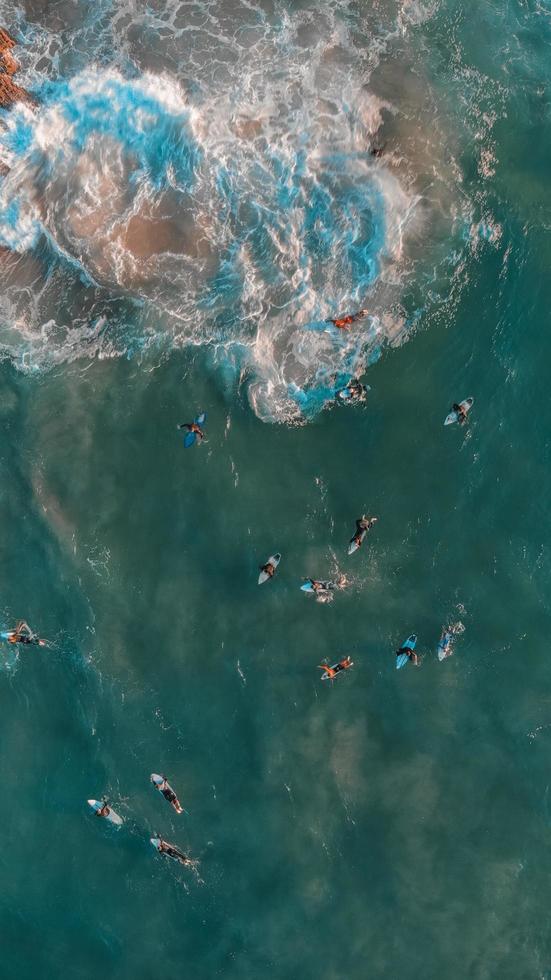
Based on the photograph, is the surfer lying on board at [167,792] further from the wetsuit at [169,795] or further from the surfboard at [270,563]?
the surfboard at [270,563]

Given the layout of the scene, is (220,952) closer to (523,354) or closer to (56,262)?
(523,354)

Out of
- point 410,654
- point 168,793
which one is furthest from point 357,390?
A: point 168,793

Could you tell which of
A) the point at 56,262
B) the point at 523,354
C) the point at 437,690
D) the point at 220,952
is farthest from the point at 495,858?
the point at 56,262

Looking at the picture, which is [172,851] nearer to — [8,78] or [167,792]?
[167,792]

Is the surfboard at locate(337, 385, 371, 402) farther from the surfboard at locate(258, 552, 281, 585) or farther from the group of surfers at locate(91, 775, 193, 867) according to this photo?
the group of surfers at locate(91, 775, 193, 867)

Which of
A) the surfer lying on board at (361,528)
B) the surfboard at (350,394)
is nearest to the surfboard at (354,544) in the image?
the surfer lying on board at (361,528)
